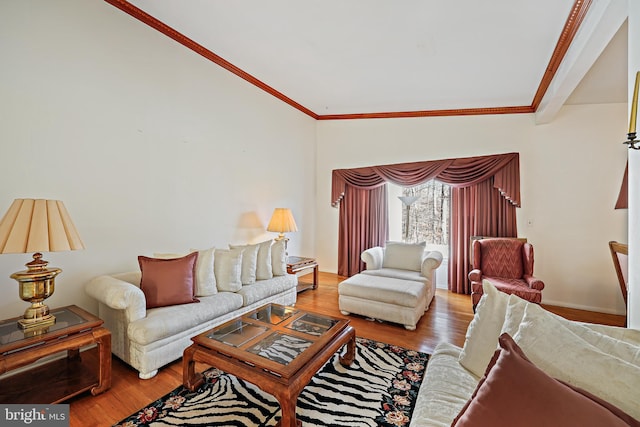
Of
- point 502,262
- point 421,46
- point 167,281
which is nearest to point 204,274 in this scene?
point 167,281

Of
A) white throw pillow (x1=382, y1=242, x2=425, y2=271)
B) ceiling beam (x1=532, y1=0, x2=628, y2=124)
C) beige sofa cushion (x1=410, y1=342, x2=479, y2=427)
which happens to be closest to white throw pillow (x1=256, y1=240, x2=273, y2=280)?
white throw pillow (x1=382, y1=242, x2=425, y2=271)

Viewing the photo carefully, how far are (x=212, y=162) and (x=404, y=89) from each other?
9.03 ft

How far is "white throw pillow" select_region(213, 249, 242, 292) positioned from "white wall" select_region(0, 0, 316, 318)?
573mm

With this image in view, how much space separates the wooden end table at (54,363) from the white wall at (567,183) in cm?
462

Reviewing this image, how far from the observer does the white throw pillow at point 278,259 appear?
3.71 metres

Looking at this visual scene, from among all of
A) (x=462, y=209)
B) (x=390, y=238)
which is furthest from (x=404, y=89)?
(x=390, y=238)

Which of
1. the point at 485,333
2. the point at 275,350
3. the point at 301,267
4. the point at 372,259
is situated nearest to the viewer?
the point at 485,333

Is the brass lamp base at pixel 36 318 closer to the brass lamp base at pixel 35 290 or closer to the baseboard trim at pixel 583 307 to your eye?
the brass lamp base at pixel 35 290

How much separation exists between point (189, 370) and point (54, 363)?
1.16 meters

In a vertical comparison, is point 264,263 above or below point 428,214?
below

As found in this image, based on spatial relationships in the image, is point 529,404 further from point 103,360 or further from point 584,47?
point 584,47

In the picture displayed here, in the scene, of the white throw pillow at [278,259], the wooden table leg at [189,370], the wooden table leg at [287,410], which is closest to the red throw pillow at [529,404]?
the wooden table leg at [287,410]

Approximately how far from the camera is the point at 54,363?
87.3 inches

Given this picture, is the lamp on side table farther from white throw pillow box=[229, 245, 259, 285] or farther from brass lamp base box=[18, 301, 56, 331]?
brass lamp base box=[18, 301, 56, 331]
